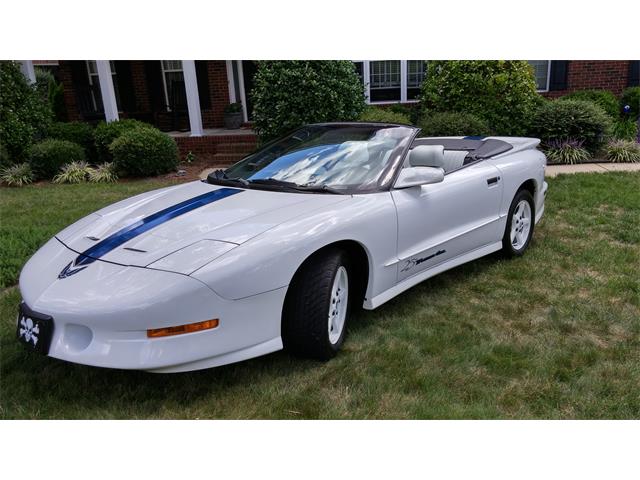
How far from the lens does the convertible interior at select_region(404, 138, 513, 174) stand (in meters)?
3.96

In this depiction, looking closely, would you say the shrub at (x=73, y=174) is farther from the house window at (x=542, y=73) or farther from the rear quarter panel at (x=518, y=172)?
the house window at (x=542, y=73)

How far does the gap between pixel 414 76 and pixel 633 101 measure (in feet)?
15.9

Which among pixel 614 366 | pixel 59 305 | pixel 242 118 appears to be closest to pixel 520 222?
pixel 614 366

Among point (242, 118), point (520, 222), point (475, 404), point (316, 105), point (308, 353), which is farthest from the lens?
point (242, 118)

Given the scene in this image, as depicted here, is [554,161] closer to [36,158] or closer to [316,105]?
[316,105]

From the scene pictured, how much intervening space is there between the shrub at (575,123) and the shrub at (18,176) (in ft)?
31.0

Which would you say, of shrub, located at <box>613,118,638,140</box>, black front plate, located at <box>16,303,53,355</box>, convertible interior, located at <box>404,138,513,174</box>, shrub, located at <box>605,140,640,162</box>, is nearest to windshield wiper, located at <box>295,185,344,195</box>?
convertible interior, located at <box>404,138,513,174</box>

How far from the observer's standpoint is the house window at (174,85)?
43.9ft

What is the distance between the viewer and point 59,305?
2.48 m

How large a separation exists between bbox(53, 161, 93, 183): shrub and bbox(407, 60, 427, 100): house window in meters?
7.32

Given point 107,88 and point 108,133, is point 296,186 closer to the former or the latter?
point 108,133

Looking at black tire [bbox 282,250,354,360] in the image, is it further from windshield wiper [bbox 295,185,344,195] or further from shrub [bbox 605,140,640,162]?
shrub [bbox 605,140,640,162]

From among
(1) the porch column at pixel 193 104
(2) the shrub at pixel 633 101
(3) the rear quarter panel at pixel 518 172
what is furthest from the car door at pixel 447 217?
(2) the shrub at pixel 633 101

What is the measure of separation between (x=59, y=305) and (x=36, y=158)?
319 inches
